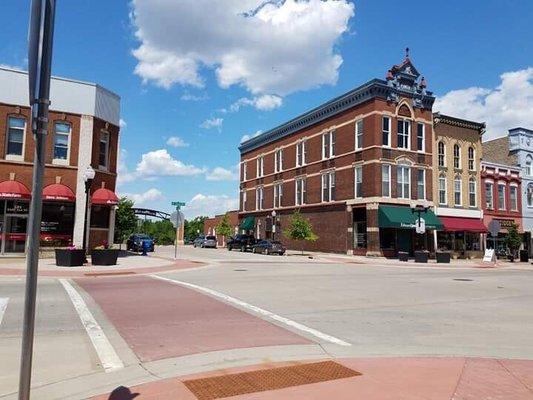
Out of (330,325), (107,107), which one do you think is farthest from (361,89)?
(330,325)

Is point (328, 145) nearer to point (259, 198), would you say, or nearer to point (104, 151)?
point (259, 198)

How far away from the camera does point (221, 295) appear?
45.6 feet

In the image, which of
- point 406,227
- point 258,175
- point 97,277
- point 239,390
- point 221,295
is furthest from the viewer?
point 258,175

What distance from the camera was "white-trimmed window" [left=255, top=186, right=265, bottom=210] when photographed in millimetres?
60719

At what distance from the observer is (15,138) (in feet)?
91.4

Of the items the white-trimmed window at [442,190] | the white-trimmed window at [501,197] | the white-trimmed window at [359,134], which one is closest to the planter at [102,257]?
the white-trimmed window at [359,134]

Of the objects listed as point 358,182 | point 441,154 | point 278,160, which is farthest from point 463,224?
point 278,160

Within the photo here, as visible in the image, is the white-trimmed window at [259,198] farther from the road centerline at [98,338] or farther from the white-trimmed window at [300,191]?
the road centerline at [98,338]

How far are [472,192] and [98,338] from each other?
1786 inches

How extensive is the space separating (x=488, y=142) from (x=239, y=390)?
57807mm

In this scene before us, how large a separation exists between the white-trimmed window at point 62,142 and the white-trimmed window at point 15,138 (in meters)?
1.74

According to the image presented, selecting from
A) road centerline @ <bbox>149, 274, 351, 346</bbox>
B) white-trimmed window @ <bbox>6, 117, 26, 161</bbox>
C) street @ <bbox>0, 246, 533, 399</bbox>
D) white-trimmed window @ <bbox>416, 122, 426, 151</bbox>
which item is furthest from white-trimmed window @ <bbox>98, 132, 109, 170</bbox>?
white-trimmed window @ <bbox>416, 122, 426, 151</bbox>

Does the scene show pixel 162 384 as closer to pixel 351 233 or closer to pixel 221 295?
pixel 221 295

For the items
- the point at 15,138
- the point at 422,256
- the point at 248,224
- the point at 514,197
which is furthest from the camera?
the point at 248,224
